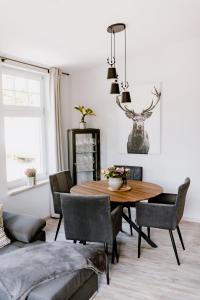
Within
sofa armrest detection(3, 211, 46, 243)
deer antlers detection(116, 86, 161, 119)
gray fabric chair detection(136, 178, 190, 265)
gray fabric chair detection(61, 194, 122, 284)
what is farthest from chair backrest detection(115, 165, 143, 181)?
sofa armrest detection(3, 211, 46, 243)

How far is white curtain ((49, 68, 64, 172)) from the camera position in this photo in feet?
14.6

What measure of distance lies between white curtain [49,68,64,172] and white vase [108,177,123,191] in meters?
1.50

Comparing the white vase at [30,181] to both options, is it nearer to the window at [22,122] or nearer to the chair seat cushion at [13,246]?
the window at [22,122]

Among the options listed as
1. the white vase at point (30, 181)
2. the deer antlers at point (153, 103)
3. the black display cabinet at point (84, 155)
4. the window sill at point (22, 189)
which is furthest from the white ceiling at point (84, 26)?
the window sill at point (22, 189)

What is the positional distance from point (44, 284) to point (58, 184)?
1923 mm

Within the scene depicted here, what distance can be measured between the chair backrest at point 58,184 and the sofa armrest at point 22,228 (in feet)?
2.43

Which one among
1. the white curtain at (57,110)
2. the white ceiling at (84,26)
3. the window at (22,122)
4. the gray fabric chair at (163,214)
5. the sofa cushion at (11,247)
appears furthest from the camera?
the white curtain at (57,110)

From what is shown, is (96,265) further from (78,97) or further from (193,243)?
(78,97)

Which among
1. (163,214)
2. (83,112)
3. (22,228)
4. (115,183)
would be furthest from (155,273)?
(83,112)

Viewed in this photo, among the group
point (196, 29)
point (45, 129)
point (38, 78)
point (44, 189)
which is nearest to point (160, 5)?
point (196, 29)

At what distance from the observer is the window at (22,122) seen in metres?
3.93

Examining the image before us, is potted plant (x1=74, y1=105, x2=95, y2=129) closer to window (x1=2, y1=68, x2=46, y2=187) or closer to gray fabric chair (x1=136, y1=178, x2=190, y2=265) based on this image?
window (x1=2, y1=68, x2=46, y2=187)

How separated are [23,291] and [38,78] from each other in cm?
342

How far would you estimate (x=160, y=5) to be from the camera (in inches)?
107
